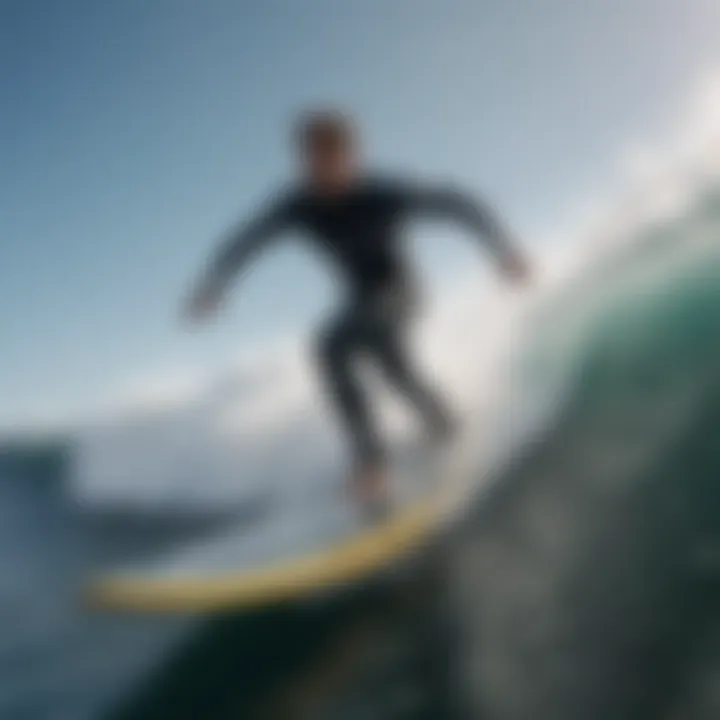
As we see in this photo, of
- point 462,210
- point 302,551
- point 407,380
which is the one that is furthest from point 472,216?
point 302,551

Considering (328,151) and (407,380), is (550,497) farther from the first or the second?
(328,151)

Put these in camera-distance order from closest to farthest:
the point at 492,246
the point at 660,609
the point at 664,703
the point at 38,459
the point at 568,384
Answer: the point at 664,703 → the point at 660,609 → the point at 492,246 → the point at 568,384 → the point at 38,459

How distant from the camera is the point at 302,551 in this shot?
1933 mm

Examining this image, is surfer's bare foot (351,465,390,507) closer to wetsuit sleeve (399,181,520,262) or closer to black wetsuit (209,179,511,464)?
black wetsuit (209,179,511,464)

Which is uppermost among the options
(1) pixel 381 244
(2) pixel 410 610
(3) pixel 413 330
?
(1) pixel 381 244

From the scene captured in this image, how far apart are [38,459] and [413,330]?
1099mm

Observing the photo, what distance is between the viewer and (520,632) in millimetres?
1857

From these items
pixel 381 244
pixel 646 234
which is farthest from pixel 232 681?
pixel 646 234

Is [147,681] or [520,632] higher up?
[147,681]

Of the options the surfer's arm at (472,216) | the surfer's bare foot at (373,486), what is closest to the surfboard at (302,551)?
the surfer's bare foot at (373,486)

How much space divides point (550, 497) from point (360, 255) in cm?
66

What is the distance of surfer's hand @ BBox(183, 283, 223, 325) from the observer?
6.81 feet

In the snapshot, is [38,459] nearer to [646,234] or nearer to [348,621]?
[348,621]

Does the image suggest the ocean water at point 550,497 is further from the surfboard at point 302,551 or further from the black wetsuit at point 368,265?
the black wetsuit at point 368,265
